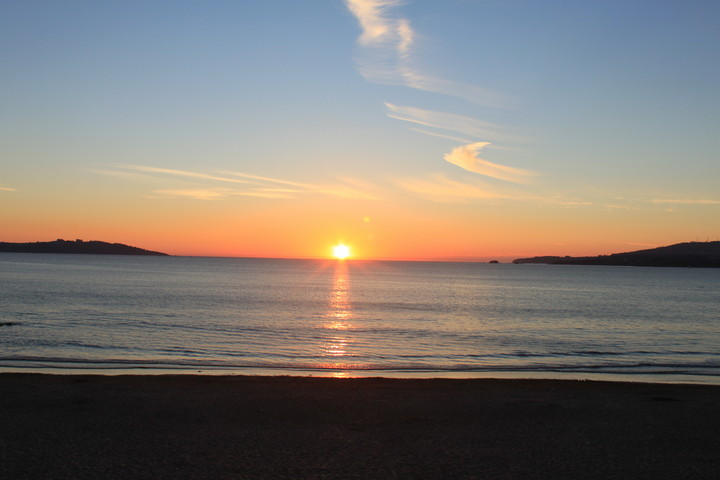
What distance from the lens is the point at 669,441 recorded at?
10266 millimetres

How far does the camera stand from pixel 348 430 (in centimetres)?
1080

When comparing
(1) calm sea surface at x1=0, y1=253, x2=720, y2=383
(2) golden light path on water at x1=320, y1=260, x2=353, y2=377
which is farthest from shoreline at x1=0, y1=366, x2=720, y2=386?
(2) golden light path on water at x1=320, y1=260, x2=353, y2=377

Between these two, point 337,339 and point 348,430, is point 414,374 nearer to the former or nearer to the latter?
point 348,430

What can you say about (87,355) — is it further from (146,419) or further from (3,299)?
(3,299)

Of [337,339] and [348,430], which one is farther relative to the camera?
[337,339]

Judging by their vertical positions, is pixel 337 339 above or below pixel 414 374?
below

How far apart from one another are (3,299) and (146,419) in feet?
146

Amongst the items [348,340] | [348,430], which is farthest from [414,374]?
[348,340]

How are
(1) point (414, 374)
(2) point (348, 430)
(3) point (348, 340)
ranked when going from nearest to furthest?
(2) point (348, 430), (1) point (414, 374), (3) point (348, 340)

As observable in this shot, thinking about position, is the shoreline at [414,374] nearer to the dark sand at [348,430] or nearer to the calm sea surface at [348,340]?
the calm sea surface at [348,340]

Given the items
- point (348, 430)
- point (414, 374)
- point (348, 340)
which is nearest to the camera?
point (348, 430)

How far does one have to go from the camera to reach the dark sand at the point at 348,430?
338 inches

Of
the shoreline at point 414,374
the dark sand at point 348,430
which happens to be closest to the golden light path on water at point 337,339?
the shoreline at point 414,374

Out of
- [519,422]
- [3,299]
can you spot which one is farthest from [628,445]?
[3,299]
